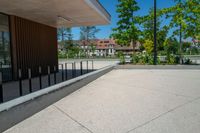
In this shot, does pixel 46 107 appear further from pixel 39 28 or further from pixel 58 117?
pixel 39 28

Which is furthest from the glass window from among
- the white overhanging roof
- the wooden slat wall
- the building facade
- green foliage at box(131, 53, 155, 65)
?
green foliage at box(131, 53, 155, 65)

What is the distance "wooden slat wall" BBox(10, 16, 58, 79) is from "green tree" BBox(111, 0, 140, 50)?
9.74 metres

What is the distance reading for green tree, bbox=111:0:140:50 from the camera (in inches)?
869

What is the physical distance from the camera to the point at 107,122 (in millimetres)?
4598

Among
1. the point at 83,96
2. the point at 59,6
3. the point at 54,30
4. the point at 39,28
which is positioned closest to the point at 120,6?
the point at 54,30

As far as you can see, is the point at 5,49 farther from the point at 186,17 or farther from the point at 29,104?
the point at 186,17

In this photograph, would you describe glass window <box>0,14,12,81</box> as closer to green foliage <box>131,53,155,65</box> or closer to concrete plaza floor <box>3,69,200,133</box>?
concrete plaza floor <box>3,69,200,133</box>

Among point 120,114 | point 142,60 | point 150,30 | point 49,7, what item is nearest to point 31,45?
point 49,7

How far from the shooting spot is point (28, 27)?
1142 centimetres

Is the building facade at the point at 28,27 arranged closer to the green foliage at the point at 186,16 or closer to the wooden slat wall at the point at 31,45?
the wooden slat wall at the point at 31,45

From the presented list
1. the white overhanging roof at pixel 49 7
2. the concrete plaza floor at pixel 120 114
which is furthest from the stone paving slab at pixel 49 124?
the white overhanging roof at pixel 49 7

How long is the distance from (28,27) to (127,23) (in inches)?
544

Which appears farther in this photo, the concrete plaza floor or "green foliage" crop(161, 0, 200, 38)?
"green foliage" crop(161, 0, 200, 38)

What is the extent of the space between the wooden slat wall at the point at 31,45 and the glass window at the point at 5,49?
0.24 metres
